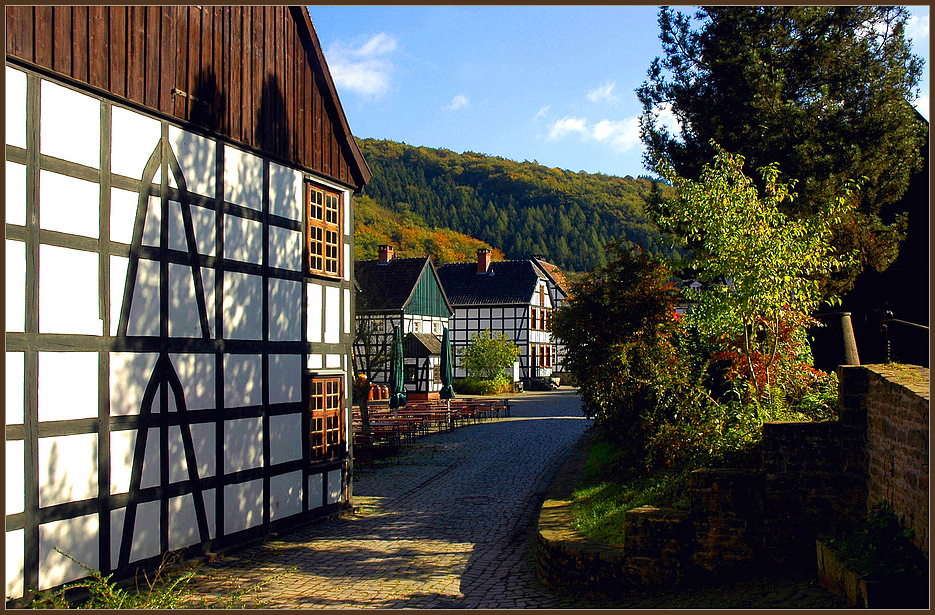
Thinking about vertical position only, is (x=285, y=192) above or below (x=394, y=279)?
below

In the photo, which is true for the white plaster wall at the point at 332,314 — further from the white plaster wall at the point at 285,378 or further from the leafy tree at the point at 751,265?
the leafy tree at the point at 751,265

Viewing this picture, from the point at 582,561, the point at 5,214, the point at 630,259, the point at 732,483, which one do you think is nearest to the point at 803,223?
the point at 630,259

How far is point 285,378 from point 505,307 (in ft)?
127

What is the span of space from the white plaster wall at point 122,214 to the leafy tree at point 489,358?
33.9 metres

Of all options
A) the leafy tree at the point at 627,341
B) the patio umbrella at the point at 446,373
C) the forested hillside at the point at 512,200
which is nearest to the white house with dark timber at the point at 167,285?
the leafy tree at the point at 627,341

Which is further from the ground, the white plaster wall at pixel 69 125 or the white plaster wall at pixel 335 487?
the white plaster wall at pixel 69 125

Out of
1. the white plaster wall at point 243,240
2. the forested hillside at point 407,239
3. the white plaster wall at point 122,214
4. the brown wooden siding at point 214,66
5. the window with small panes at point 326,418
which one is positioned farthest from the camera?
the forested hillside at point 407,239

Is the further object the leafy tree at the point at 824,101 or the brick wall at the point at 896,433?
the leafy tree at the point at 824,101

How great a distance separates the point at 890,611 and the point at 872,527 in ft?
4.28

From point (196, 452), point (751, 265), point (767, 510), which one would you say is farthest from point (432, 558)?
point (751, 265)

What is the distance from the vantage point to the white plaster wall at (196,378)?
8953mm

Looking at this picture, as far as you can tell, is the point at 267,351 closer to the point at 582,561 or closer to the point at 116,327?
the point at 116,327

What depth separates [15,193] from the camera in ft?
22.9

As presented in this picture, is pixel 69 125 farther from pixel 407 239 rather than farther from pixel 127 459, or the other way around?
pixel 407 239
